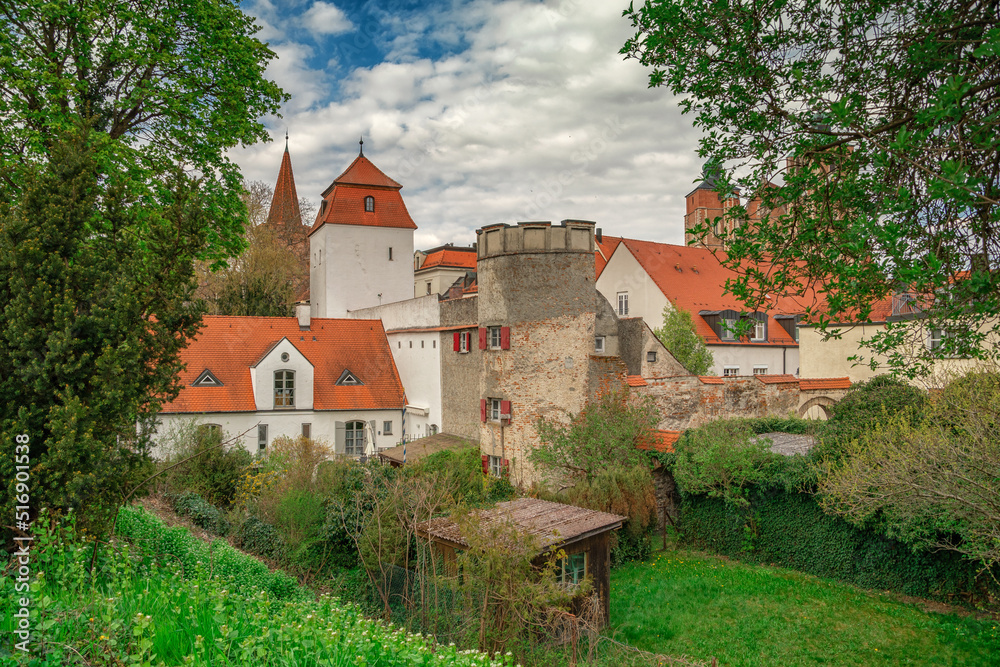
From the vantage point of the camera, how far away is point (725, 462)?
1700 centimetres

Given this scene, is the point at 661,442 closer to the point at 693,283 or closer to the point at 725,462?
the point at 725,462

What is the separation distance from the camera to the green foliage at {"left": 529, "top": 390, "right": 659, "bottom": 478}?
752 inches

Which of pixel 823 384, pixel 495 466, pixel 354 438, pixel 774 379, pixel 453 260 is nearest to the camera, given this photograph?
pixel 774 379

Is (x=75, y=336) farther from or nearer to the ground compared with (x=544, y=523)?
farther from the ground

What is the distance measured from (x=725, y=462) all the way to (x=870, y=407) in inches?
149

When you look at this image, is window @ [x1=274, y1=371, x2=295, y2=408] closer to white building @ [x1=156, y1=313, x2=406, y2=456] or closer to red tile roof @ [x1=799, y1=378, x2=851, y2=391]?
white building @ [x1=156, y1=313, x2=406, y2=456]

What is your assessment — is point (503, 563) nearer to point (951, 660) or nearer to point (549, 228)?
point (951, 660)

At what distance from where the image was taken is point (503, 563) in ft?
31.1

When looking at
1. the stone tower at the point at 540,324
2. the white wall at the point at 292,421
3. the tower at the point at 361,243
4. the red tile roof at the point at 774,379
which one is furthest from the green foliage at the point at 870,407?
the tower at the point at 361,243

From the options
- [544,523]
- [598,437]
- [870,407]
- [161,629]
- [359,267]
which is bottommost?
[544,523]

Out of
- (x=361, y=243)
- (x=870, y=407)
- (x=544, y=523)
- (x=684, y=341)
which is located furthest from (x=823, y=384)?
(x=361, y=243)

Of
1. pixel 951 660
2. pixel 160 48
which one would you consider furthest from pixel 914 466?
pixel 160 48

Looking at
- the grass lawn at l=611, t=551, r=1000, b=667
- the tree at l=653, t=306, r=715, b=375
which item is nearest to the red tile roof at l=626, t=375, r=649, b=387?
the grass lawn at l=611, t=551, r=1000, b=667

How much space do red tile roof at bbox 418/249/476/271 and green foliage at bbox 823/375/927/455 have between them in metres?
40.6
